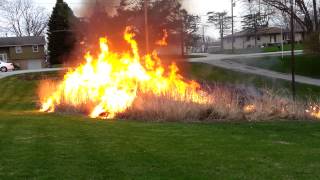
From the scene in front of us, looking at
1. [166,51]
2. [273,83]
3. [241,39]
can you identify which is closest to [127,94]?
[166,51]

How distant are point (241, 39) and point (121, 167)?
80964 millimetres

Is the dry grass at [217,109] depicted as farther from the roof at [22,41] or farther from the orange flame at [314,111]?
the roof at [22,41]

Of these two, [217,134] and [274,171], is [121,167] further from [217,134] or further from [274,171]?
[217,134]

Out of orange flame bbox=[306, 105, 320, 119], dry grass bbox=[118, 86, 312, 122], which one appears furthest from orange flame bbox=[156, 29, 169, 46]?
orange flame bbox=[306, 105, 320, 119]

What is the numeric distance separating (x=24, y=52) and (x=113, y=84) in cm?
4989

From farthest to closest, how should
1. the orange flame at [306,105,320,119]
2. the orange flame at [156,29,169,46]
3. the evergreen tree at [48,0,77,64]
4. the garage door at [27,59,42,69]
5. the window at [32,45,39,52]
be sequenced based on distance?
the window at [32,45,39,52] < the garage door at [27,59,42,69] < the evergreen tree at [48,0,77,64] < the orange flame at [156,29,169,46] < the orange flame at [306,105,320,119]

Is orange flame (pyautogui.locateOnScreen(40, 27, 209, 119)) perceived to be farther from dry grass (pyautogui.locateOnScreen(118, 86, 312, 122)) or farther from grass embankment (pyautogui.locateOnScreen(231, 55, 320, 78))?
grass embankment (pyautogui.locateOnScreen(231, 55, 320, 78))

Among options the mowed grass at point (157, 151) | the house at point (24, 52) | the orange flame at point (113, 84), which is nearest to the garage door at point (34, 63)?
the house at point (24, 52)

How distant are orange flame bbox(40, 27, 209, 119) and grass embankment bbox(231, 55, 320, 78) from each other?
1898 cm

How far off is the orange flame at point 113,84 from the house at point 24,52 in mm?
46620

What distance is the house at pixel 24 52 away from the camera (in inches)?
2463

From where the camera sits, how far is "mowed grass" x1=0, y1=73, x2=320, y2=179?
6145 mm

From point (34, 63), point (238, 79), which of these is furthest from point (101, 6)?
point (34, 63)

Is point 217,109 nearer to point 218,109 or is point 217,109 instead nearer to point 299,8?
point 218,109
